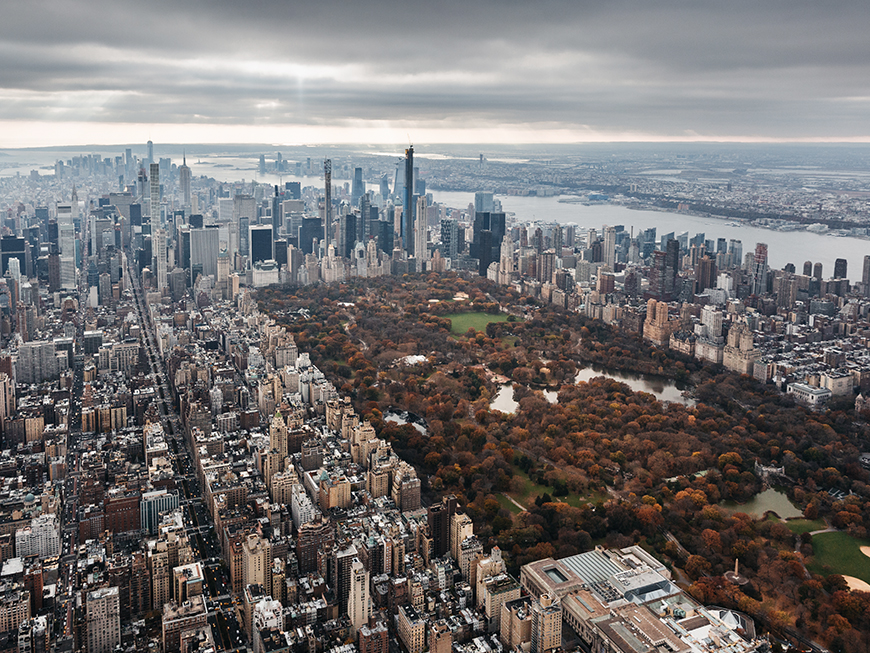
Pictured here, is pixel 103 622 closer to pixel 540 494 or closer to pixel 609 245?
pixel 540 494

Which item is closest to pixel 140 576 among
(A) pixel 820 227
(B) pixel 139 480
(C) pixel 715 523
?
(B) pixel 139 480

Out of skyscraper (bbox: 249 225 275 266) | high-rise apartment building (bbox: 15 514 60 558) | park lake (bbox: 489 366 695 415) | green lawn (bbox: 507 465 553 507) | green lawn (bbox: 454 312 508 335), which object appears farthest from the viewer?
skyscraper (bbox: 249 225 275 266)

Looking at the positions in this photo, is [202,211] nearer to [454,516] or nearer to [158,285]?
[158,285]

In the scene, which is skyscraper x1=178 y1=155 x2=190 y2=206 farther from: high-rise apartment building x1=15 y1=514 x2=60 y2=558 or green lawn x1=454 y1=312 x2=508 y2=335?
high-rise apartment building x1=15 y1=514 x2=60 y2=558

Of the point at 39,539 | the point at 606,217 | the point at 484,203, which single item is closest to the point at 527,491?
the point at 39,539

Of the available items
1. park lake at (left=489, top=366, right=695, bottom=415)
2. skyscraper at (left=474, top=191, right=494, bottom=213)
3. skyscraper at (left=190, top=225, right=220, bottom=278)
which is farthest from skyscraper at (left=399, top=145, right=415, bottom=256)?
park lake at (left=489, top=366, right=695, bottom=415)

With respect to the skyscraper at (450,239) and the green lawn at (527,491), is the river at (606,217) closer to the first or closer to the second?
the skyscraper at (450,239)
